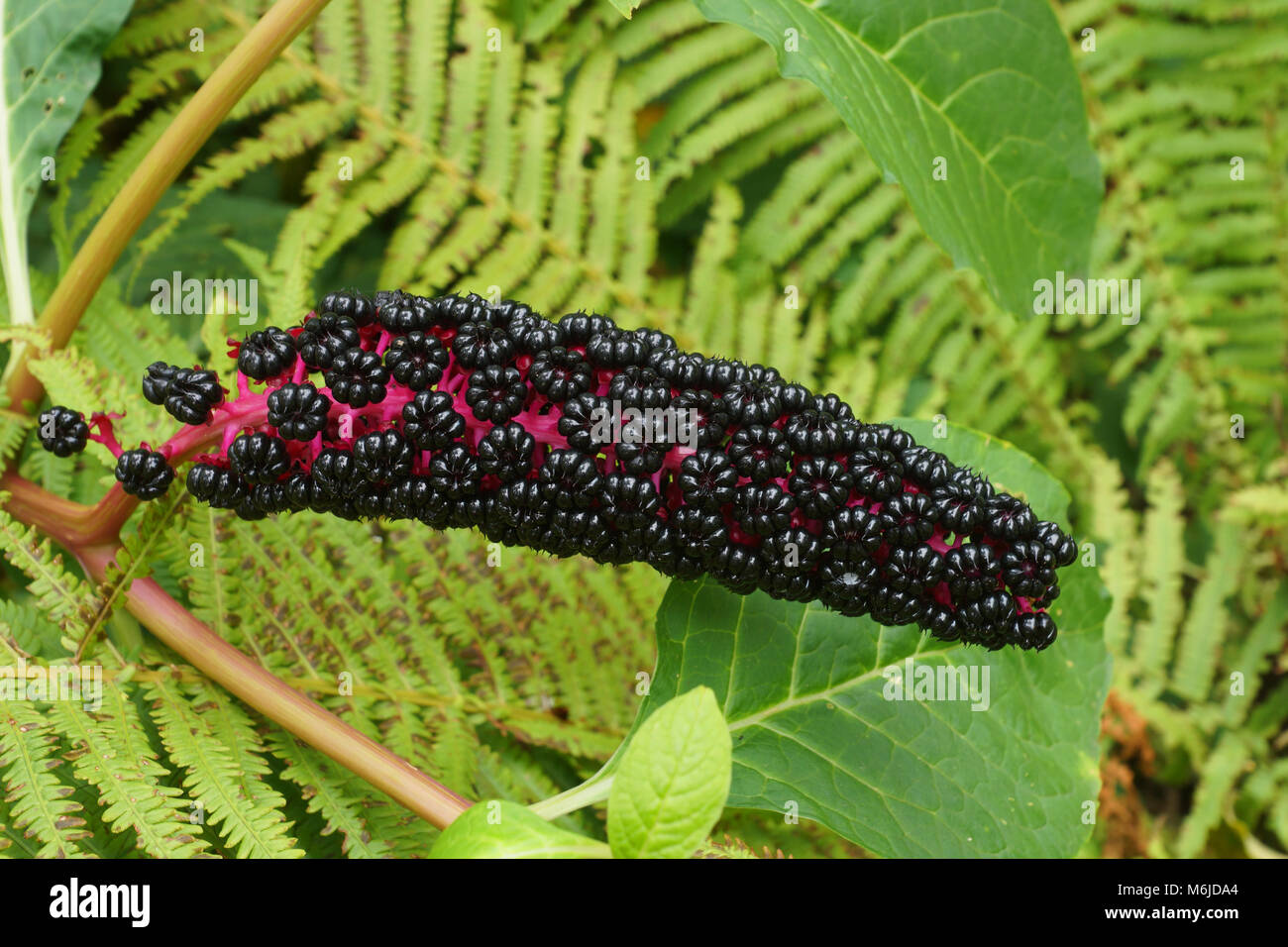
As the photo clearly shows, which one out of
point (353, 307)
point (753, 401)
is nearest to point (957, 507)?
point (753, 401)

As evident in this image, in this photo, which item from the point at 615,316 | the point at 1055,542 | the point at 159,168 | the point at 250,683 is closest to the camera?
the point at 1055,542

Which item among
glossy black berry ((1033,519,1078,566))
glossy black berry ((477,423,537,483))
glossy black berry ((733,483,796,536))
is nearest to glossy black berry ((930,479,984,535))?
glossy black berry ((1033,519,1078,566))

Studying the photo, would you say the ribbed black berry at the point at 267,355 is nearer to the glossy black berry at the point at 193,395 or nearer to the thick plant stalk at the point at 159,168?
the glossy black berry at the point at 193,395

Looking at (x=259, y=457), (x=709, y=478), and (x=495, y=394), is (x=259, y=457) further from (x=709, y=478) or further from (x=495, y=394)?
(x=709, y=478)

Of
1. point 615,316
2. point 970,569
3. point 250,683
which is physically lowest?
point 250,683

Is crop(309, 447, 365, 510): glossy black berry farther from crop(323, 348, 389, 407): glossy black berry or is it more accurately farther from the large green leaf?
the large green leaf

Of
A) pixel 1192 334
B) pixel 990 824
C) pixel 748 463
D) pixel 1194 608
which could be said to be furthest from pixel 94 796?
pixel 1192 334

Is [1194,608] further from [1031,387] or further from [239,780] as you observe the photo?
[239,780]
